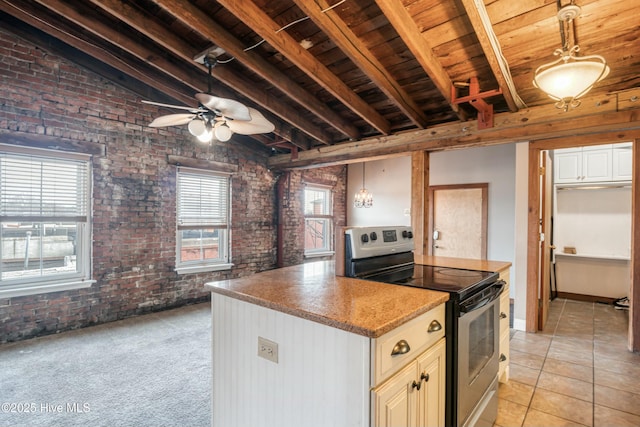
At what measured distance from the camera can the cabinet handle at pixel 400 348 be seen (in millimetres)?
1204

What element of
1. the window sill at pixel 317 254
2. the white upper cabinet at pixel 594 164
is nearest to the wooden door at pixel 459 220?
the white upper cabinet at pixel 594 164

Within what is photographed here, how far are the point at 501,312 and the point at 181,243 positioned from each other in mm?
4097

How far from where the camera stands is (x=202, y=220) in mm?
4953

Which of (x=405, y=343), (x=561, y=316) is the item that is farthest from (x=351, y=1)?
(x=561, y=316)

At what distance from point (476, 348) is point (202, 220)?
4175 mm

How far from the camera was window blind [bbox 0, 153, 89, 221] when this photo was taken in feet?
11.1

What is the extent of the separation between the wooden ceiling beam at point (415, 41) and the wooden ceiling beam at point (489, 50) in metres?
0.42

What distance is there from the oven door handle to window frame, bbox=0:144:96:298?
408cm

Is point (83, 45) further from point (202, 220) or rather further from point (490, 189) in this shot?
point (490, 189)

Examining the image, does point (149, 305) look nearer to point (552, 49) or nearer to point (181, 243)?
point (181, 243)

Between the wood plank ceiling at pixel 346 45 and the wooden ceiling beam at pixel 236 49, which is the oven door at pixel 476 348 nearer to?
the wood plank ceiling at pixel 346 45

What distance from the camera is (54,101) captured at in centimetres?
360

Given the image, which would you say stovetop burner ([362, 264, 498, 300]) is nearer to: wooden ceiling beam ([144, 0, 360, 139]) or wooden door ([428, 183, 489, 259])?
wooden ceiling beam ([144, 0, 360, 139])

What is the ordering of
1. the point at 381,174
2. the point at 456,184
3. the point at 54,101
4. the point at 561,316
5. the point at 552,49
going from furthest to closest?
the point at 381,174, the point at 456,184, the point at 561,316, the point at 54,101, the point at 552,49
